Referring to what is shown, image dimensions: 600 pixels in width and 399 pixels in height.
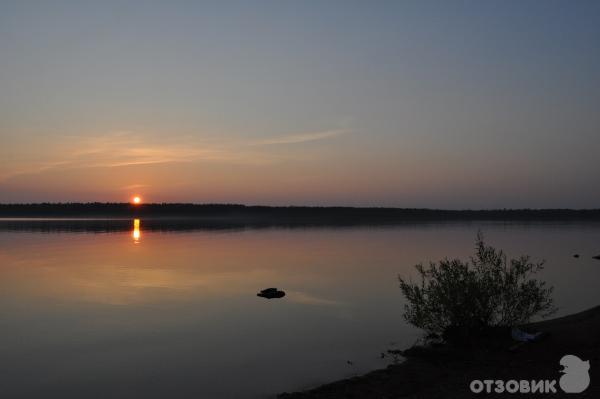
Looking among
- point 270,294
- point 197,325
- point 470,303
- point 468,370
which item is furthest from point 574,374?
point 270,294

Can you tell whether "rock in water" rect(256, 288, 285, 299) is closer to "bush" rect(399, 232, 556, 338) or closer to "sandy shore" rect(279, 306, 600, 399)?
"bush" rect(399, 232, 556, 338)

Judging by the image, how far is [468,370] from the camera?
40.4ft

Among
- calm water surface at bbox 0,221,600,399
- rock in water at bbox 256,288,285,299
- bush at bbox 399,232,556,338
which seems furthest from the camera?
rock in water at bbox 256,288,285,299

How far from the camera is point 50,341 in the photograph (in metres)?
16.7

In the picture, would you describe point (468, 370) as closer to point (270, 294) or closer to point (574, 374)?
point (574, 374)

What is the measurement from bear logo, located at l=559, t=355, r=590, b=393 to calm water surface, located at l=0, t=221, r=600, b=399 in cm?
449

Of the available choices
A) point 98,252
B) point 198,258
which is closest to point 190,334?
point 198,258

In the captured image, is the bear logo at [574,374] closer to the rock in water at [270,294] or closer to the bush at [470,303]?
the bush at [470,303]

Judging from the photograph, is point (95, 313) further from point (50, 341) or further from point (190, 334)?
point (190, 334)

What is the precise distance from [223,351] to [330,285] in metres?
13.2

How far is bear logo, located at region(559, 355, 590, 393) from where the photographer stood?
1026 centimetres

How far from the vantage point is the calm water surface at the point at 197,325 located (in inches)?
512

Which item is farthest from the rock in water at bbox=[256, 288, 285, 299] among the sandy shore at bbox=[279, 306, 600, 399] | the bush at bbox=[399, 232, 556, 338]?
the sandy shore at bbox=[279, 306, 600, 399]

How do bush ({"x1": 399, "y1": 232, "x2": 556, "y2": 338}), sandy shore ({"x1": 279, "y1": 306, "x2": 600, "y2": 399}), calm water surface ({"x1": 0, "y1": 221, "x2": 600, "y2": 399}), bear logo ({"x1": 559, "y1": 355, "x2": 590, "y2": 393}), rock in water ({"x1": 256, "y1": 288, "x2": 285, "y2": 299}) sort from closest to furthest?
bear logo ({"x1": 559, "y1": 355, "x2": 590, "y2": 393})
sandy shore ({"x1": 279, "y1": 306, "x2": 600, "y2": 399})
calm water surface ({"x1": 0, "y1": 221, "x2": 600, "y2": 399})
bush ({"x1": 399, "y1": 232, "x2": 556, "y2": 338})
rock in water ({"x1": 256, "y1": 288, "x2": 285, "y2": 299})
